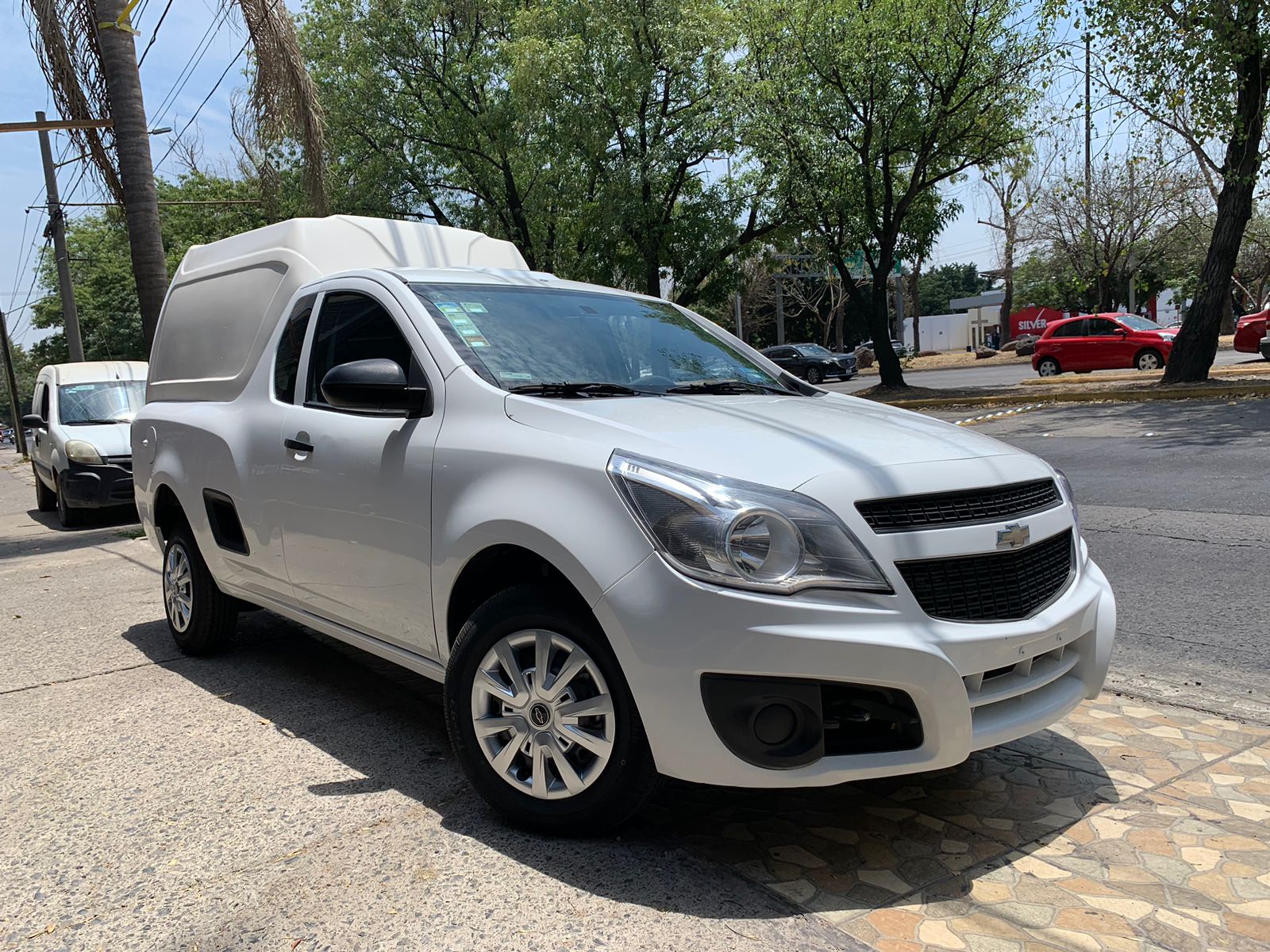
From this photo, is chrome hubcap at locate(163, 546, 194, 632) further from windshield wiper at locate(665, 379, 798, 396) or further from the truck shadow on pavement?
windshield wiper at locate(665, 379, 798, 396)

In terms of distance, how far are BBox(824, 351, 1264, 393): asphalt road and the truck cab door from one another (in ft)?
70.8

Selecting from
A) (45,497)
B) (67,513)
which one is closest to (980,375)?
(45,497)

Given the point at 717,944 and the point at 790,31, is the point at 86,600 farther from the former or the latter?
the point at 790,31

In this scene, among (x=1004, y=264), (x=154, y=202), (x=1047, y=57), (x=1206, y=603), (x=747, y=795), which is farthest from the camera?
(x=1004, y=264)

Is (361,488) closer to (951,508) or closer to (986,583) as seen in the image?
(951,508)

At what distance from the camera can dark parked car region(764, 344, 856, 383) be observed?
34500 mm

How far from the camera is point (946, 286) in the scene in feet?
328

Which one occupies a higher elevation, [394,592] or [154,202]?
[154,202]

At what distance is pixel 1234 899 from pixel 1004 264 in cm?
4452

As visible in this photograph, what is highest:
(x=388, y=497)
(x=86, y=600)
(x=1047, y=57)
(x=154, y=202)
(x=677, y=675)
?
(x=1047, y=57)

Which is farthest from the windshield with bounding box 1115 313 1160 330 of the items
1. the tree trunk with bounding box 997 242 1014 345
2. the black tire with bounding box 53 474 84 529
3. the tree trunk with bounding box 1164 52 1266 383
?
the black tire with bounding box 53 474 84 529

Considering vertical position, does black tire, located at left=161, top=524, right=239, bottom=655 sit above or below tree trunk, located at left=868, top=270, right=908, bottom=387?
below

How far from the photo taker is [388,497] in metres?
3.61

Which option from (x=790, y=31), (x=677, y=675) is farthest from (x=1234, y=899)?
(x=790, y=31)
